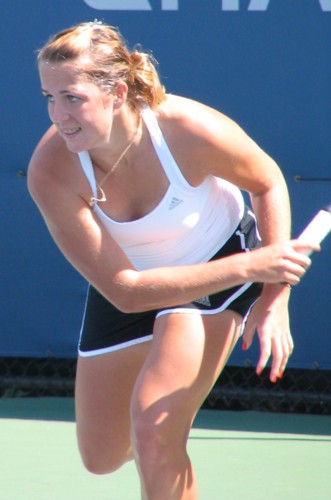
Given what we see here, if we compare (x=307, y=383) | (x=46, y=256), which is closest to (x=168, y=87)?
(x=46, y=256)

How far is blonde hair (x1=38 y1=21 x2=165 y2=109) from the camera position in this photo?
281 cm

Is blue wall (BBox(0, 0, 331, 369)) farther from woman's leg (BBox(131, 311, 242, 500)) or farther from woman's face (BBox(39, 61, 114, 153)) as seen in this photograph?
woman's face (BBox(39, 61, 114, 153))

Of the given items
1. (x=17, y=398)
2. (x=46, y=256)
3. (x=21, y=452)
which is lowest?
(x=17, y=398)

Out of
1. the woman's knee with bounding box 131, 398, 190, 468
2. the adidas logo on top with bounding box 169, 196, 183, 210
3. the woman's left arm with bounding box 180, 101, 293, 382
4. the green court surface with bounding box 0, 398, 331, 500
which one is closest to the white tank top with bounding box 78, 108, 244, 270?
the adidas logo on top with bounding box 169, 196, 183, 210

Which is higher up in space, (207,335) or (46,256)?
(207,335)

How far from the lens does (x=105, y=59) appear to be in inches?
113

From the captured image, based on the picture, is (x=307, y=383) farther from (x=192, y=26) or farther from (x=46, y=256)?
(x=192, y=26)

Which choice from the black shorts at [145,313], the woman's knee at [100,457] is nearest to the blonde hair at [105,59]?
the black shorts at [145,313]

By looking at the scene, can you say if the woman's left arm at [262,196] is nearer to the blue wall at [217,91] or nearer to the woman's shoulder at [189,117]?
the woman's shoulder at [189,117]

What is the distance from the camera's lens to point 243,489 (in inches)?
157

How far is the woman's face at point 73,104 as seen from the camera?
→ 2.79 metres

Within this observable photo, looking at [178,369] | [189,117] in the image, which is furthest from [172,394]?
[189,117]

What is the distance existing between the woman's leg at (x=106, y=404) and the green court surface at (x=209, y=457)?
0.58 m

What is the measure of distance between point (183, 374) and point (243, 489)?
3.72 ft
